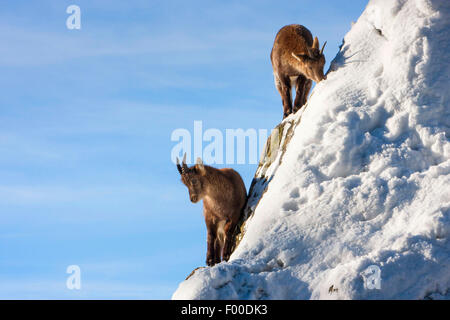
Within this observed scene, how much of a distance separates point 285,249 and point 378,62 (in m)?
4.57

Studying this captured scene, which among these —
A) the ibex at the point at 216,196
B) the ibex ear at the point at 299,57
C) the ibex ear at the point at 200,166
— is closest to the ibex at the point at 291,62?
the ibex ear at the point at 299,57

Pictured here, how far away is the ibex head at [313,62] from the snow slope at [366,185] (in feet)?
2.77

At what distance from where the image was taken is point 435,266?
894cm

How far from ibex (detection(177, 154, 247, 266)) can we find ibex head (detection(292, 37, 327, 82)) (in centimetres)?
297

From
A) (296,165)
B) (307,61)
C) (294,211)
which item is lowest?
(294,211)

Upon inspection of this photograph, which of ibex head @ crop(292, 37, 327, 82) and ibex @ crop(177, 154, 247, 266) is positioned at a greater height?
ibex head @ crop(292, 37, 327, 82)

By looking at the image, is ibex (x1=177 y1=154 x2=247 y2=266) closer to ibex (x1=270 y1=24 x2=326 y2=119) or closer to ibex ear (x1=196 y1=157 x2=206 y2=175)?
ibex ear (x1=196 y1=157 x2=206 y2=175)

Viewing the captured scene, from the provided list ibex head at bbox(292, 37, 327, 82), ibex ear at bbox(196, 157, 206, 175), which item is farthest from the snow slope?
ibex ear at bbox(196, 157, 206, 175)

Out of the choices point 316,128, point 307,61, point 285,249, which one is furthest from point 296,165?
point 307,61

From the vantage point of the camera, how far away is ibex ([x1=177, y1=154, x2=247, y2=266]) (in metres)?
13.5

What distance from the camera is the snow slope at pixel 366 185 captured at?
354 inches

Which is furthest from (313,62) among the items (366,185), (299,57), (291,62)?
(366,185)

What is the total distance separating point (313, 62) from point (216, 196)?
3797 mm
